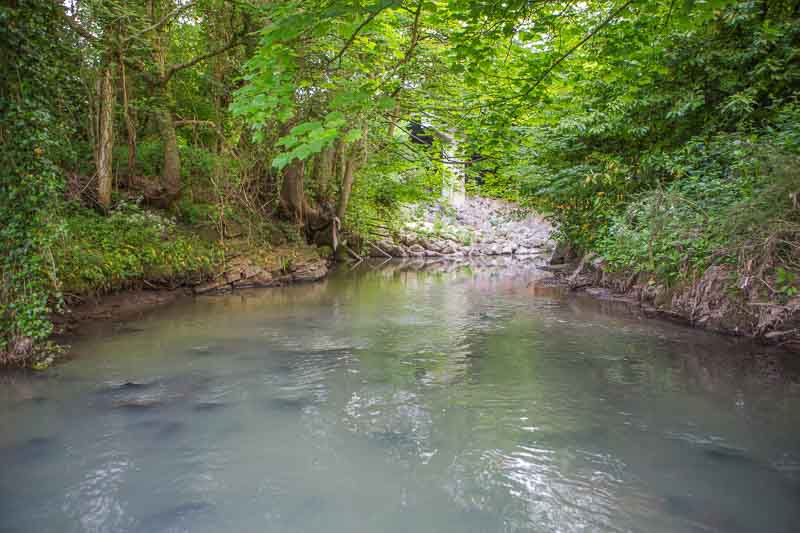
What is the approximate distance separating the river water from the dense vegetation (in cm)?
130

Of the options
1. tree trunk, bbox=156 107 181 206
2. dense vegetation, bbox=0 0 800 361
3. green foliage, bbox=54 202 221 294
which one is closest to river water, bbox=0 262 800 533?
green foliage, bbox=54 202 221 294

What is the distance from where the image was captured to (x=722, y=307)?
7113mm

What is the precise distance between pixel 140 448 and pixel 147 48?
7.61 metres

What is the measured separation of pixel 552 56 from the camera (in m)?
5.57

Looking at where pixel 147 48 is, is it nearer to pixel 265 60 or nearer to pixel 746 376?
pixel 265 60

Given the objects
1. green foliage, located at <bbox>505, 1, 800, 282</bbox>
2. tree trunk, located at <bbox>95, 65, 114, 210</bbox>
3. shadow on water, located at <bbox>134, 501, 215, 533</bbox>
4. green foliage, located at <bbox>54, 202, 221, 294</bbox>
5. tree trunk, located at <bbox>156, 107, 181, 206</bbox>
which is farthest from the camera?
tree trunk, located at <bbox>156, 107, 181, 206</bbox>

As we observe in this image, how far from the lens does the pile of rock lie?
73.0 ft

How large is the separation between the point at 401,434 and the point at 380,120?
8.38 metres

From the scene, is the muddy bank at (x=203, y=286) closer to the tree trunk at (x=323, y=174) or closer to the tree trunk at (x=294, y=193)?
the tree trunk at (x=294, y=193)

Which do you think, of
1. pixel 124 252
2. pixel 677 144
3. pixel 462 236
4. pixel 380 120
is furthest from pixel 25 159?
pixel 462 236

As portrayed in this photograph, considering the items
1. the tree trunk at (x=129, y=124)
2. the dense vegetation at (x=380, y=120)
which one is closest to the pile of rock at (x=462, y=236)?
the dense vegetation at (x=380, y=120)

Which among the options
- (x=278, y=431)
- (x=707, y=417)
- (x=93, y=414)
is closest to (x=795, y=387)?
(x=707, y=417)

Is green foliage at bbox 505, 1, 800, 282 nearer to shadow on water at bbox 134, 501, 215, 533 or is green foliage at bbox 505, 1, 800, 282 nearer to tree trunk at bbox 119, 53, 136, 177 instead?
shadow on water at bbox 134, 501, 215, 533

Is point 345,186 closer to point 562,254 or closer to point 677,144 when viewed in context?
point 562,254
